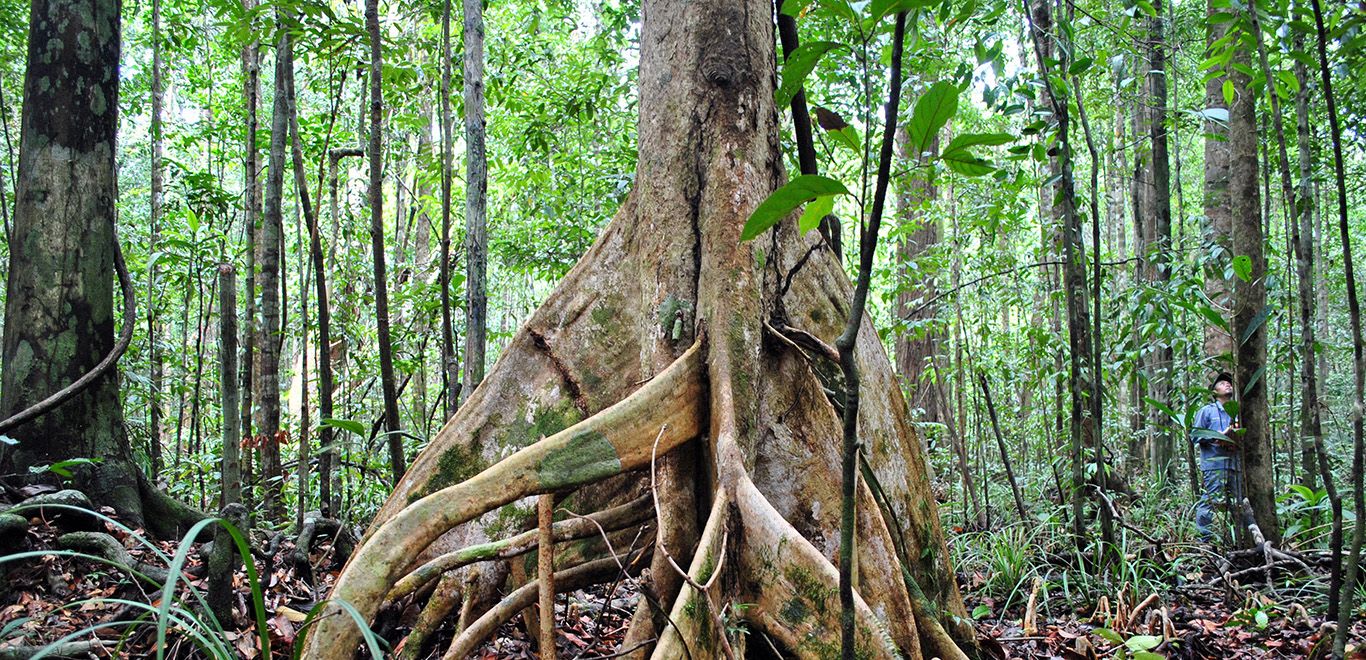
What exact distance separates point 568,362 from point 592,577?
0.85 metres

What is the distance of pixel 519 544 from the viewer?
8.11 ft

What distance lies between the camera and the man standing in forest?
507 cm

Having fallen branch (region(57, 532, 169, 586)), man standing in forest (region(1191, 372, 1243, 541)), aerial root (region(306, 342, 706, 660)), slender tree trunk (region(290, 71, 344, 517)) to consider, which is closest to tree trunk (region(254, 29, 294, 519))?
slender tree trunk (region(290, 71, 344, 517))

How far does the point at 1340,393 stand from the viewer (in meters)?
12.4

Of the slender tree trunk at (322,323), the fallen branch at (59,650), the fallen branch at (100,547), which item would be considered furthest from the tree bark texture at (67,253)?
the fallen branch at (59,650)

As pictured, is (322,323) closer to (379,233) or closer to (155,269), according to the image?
(379,233)

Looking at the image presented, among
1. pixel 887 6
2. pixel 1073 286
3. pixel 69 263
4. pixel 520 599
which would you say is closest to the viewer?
pixel 887 6

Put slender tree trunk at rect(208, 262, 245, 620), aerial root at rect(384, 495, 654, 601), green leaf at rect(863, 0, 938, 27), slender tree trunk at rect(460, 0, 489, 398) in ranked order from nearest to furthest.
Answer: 1. green leaf at rect(863, 0, 938, 27)
2. aerial root at rect(384, 495, 654, 601)
3. slender tree trunk at rect(208, 262, 245, 620)
4. slender tree trunk at rect(460, 0, 489, 398)

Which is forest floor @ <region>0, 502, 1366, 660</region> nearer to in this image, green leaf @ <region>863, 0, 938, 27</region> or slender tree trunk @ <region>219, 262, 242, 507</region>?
slender tree trunk @ <region>219, 262, 242, 507</region>

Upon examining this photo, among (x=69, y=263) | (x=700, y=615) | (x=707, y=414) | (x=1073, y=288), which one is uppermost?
(x=69, y=263)

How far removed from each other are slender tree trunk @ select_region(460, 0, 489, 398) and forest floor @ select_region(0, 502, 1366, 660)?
1.27 m

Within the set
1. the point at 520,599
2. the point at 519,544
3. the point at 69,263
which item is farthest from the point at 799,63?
the point at 69,263

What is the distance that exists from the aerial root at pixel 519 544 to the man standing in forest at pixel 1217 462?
10.6ft

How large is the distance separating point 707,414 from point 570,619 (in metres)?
1.12
